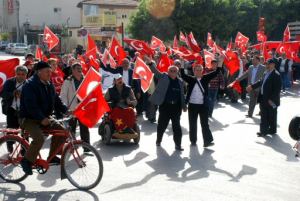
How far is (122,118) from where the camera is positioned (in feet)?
32.6

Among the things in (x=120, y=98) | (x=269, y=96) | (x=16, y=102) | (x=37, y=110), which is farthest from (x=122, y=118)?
(x=37, y=110)

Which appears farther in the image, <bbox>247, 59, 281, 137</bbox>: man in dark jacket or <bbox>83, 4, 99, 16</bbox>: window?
<bbox>83, 4, 99, 16</bbox>: window

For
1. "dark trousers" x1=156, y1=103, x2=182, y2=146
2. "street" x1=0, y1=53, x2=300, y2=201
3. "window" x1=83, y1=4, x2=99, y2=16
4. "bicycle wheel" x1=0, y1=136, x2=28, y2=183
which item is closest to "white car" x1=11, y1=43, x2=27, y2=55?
"window" x1=83, y1=4, x2=99, y2=16

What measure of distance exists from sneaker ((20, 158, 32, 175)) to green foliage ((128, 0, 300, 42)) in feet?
95.8

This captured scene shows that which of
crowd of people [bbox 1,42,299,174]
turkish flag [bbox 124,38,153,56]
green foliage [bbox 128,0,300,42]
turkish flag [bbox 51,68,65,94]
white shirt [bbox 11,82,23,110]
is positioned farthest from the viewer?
green foliage [bbox 128,0,300,42]

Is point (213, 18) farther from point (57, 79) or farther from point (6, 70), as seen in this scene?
point (6, 70)

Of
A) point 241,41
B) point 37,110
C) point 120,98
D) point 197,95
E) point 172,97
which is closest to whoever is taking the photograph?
point 37,110

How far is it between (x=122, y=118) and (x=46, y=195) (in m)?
3.78

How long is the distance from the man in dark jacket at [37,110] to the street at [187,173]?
59 centimetres

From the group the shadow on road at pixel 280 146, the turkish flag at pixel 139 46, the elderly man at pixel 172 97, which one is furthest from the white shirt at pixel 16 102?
the turkish flag at pixel 139 46

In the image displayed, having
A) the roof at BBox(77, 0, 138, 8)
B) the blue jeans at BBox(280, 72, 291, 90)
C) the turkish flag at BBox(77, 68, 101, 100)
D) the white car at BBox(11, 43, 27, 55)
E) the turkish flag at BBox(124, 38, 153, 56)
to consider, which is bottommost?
the white car at BBox(11, 43, 27, 55)

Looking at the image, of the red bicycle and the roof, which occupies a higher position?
the roof

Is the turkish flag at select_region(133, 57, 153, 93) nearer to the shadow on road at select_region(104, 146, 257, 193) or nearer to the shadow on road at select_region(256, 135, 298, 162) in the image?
the shadow on road at select_region(104, 146, 257, 193)

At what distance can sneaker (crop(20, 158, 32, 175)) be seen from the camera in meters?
6.54
